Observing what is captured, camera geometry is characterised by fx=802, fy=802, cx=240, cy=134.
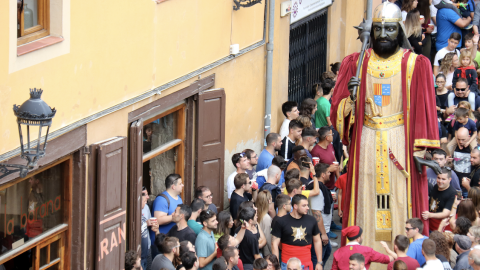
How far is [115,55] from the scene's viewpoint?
30.1 feet

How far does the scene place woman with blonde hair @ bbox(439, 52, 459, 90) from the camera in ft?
51.0

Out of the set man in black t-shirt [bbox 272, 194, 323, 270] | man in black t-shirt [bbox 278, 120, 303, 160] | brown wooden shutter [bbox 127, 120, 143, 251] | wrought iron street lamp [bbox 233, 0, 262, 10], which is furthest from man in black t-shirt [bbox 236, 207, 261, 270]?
wrought iron street lamp [bbox 233, 0, 262, 10]

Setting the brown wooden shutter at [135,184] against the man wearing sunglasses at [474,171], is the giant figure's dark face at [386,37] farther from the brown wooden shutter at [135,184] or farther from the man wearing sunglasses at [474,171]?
the man wearing sunglasses at [474,171]

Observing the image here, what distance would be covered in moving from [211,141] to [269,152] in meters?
1.00

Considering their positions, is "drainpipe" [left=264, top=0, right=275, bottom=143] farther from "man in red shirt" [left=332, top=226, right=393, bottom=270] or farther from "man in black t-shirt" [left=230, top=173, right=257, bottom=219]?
"man in red shirt" [left=332, top=226, right=393, bottom=270]

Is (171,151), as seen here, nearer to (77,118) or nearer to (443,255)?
(77,118)

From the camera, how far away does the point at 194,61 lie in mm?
11094

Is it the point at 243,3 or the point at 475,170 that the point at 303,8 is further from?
the point at 475,170

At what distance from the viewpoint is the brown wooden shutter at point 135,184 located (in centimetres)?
961

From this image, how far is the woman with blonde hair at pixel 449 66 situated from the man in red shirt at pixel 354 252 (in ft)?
24.9

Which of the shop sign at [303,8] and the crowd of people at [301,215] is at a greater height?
the shop sign at [303,8]

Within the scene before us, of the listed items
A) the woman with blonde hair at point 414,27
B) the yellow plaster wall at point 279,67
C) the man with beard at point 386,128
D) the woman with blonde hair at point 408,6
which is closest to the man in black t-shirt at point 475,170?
the man with beard at point 386,128

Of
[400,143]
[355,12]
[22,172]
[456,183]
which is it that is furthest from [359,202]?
[355,12]

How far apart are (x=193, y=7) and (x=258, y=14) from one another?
2517 millimetres
